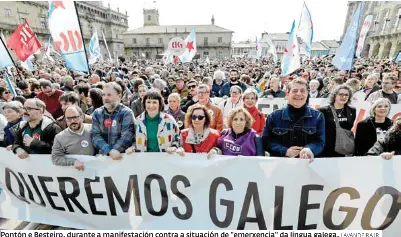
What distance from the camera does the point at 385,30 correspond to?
181 ft

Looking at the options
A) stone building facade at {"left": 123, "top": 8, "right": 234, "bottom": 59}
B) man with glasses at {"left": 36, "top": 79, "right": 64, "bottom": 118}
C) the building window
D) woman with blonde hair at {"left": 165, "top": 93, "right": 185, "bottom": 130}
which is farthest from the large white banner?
stone building facade at {"left": 123, "top": 8, "right": 234, "bottom": 59}

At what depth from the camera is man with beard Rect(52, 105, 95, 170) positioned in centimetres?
302

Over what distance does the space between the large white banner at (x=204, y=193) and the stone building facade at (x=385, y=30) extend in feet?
180

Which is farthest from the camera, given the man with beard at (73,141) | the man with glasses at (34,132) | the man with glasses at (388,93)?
the man with glasses at (388,93)

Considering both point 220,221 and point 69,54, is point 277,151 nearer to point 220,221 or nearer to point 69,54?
point 220,221

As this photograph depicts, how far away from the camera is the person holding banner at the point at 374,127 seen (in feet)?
10.6

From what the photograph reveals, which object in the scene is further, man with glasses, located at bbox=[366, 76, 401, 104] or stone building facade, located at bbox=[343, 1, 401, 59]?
stone building facade, located at bbox=[343, 1, 401, 59]

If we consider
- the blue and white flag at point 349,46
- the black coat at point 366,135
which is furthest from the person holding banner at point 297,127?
the blue and white flag at point 349,46

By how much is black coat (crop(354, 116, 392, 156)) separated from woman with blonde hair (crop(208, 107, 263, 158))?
1342 millimetres

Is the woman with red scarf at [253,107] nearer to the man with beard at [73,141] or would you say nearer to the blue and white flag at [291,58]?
the man with beard at [73,141]

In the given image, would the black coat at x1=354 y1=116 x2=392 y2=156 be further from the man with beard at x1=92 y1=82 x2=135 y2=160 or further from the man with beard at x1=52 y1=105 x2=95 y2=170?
the man with beard at x1=52 y1=105 x2=95 y2=170

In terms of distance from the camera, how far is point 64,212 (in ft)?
10.6

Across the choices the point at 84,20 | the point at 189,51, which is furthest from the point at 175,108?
the point at 84,20

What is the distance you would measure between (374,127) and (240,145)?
1721mm
